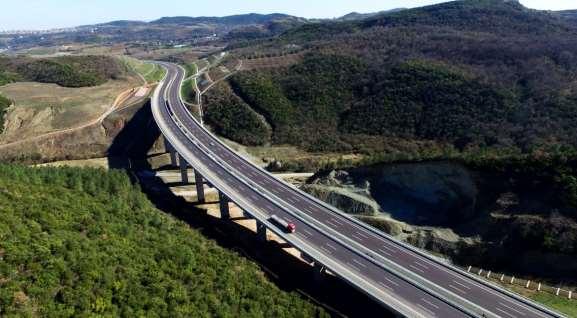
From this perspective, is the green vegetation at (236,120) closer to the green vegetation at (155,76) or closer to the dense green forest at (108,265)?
the green vegetation at (155,76)

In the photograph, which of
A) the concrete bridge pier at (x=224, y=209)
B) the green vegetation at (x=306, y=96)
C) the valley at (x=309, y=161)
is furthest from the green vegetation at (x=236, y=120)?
the concrete bridge pier at (x=224, y=209)

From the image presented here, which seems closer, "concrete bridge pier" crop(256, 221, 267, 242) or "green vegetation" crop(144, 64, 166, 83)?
"concrete bridge pier" crop(256, 221, 267, 242)

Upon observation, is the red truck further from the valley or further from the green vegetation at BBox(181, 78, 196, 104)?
the green vegetation at BBox(181, 78, 196, 104)

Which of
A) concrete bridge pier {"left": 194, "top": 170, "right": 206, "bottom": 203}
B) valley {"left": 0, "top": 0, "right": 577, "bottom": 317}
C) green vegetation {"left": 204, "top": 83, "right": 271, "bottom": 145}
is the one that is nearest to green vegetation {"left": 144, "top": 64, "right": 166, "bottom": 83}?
valley {"left": 0, "top": 0, "right": 577, "bottom": 317}

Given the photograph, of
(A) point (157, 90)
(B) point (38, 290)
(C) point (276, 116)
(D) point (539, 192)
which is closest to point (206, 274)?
(B) point (38, 290)

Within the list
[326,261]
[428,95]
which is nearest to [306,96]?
[428,95]
